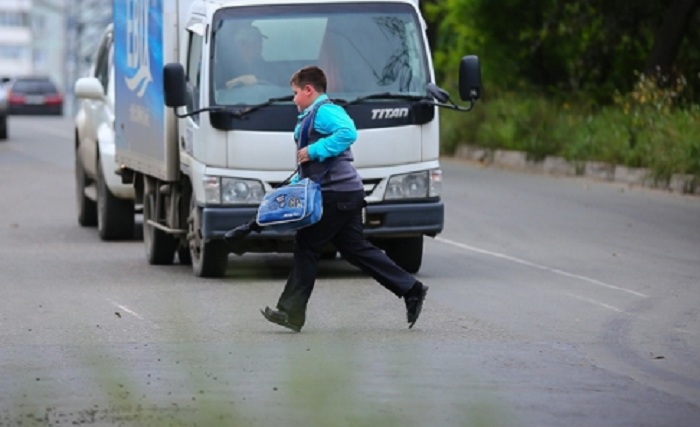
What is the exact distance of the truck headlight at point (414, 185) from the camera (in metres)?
14.1

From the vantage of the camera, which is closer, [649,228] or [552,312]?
[552,312]

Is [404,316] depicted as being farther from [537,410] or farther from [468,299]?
[537,410]

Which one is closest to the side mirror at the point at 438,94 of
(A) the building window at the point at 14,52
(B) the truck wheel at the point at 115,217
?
(B) the truck wheel at the point at 115,217

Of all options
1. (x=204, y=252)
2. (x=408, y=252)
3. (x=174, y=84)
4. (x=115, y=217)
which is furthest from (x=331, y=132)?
(x=115, y=217)

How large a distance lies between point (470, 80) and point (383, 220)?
1.20m

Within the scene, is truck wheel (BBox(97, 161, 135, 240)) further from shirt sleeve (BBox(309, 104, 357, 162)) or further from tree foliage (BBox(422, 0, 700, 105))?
tree foliage (BBox(422, 0, 700, 105))

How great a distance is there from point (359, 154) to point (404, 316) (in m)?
2.21

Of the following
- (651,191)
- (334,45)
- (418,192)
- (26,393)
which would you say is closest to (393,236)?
(418,192)

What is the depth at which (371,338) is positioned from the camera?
35.9ft

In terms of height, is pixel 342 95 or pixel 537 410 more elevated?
pixel 342 95

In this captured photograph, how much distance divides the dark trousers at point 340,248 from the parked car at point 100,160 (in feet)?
22.4

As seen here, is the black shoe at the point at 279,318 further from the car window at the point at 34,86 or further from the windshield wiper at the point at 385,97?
the car window at the point at 34,86

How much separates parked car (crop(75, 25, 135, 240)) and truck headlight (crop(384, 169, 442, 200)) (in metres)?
4.54

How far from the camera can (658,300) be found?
1310cm
